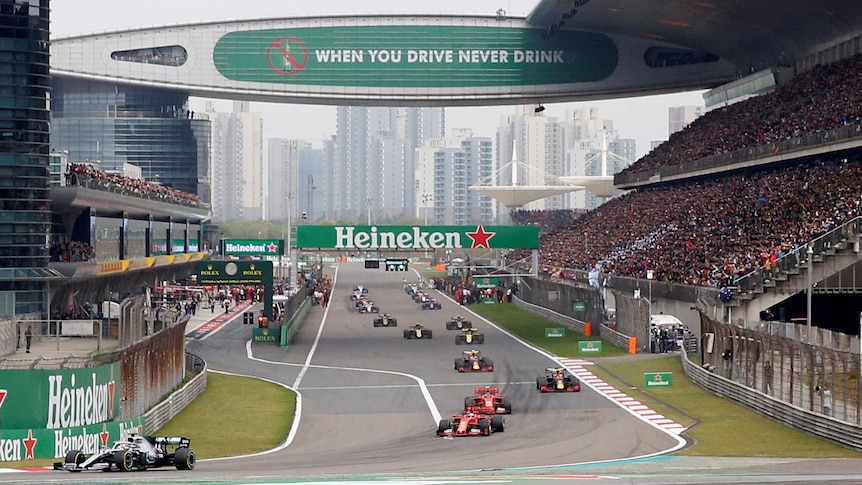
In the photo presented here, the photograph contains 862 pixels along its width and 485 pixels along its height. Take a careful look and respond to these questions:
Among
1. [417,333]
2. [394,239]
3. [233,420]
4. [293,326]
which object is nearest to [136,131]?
[293,326]

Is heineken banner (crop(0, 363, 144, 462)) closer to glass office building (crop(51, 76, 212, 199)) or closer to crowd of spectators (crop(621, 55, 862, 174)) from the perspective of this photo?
crowd of spectators (crop(621, 55, 862, 174))

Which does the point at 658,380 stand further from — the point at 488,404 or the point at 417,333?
the point at 417,333

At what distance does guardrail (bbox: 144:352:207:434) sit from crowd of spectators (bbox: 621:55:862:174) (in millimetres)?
29506

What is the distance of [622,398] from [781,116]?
32455 mm

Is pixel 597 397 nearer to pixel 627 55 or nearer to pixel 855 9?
pixel 855 9

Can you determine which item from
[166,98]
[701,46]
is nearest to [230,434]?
[701,46]

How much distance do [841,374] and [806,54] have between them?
4756 centimetres

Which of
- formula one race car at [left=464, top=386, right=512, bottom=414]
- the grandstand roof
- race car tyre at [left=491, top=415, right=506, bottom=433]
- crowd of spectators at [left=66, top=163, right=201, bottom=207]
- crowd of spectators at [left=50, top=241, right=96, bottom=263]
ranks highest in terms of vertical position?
the grandstand roof

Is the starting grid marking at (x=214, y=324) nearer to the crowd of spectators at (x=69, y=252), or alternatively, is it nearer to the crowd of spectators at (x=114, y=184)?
the crowd of spectators at (x=69, y=252)

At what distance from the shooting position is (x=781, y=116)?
209ft

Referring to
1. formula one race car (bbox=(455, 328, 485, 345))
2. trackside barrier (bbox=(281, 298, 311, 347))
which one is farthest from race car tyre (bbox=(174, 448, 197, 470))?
trackside barrier (bbox=(281, 298, 311, 347))

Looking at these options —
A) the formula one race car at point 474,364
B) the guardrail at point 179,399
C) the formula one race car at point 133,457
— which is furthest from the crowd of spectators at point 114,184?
the formula one race car at point 133,457

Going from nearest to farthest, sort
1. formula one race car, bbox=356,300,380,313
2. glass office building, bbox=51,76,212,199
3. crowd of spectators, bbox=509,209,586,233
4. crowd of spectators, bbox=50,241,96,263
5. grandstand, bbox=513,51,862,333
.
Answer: grandstand, bbox=513,51,862,333 < crowd of spectators, bbox=50,241,96,263 < formula one race car, bbox=356,300,380,313 < glass office building, bbox=51,76,212,199 < crowd of spectators, bbox=509,209,586,233

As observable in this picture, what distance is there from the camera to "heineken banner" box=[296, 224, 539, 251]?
55.0 meters
